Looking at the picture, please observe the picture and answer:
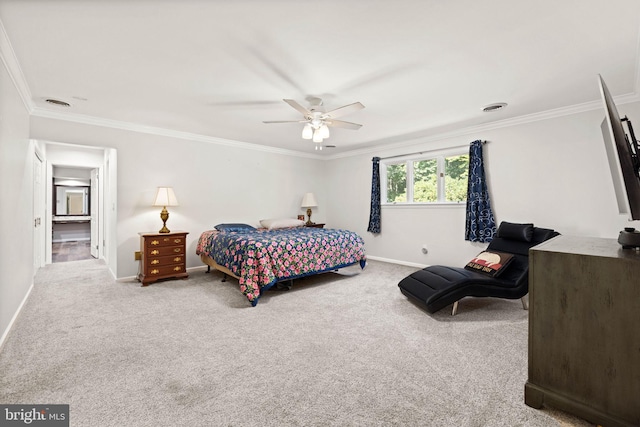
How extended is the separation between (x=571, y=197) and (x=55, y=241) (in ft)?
37.9

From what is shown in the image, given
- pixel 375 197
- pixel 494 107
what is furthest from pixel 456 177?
pixel 375 197

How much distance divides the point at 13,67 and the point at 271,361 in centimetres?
328

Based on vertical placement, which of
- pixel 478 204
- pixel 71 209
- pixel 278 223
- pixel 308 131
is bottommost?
pixel 278 223

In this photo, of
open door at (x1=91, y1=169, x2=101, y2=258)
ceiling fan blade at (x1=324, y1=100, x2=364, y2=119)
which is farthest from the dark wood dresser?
open door at (x1=91, y1=169, x2=101, y2=258)

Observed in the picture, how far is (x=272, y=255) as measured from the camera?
3533 mm

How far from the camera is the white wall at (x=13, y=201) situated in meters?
2.32

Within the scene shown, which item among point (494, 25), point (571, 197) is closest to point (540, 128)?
point (571, 197)

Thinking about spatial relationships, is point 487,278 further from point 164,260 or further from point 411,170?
point 164,260

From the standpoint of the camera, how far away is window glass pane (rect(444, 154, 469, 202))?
15.2 ft

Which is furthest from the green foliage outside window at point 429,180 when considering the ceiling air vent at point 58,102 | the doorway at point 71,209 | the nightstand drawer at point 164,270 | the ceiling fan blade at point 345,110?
the doorway at point 71,209

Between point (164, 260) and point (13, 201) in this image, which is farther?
point (164, 260)

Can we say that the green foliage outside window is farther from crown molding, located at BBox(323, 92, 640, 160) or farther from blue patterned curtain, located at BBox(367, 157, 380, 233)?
crown molding, located at BBox(323, 92, 640, 160)

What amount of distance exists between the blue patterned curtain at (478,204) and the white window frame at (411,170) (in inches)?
10.4

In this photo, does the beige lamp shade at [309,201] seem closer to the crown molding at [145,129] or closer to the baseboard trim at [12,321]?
the crown molding at [145,129]
